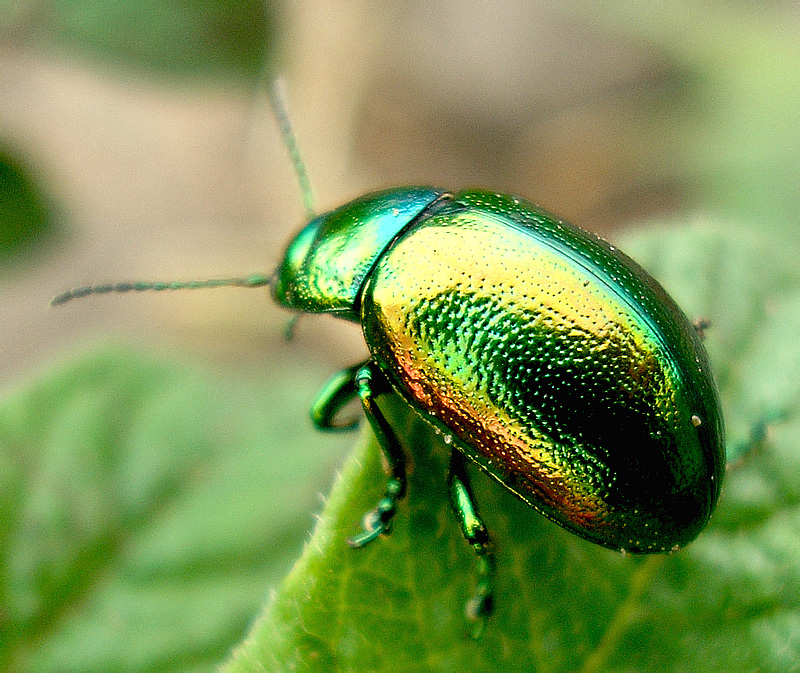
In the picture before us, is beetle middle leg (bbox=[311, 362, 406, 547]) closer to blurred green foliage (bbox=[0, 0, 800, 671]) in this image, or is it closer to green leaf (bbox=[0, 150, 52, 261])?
blurred green foliage (bbox=[0, 0, 800, 671])

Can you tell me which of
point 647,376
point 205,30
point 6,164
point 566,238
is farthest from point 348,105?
point 647,376

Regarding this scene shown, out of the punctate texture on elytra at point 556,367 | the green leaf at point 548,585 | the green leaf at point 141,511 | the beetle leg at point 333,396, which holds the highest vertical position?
the punctate texture on elytra at point 556,367

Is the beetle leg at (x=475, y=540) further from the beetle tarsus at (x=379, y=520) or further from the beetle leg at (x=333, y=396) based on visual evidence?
the beetle leg at (x=333, y=396)

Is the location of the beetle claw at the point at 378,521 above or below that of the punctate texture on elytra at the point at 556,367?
below

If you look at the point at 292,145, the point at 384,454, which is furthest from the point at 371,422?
the point at 292,145

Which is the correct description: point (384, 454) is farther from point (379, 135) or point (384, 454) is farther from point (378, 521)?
point (379, 135)

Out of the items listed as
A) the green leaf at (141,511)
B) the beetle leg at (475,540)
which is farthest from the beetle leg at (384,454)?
the green leaf at (141,511)
